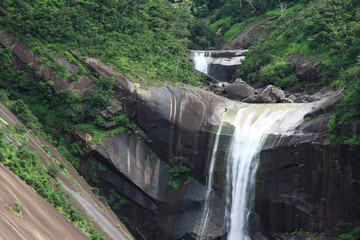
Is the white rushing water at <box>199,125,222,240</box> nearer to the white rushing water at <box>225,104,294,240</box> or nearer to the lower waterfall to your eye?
the lower waterfall

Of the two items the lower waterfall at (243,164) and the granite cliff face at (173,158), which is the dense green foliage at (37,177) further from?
the lower waterfall at (243,164)

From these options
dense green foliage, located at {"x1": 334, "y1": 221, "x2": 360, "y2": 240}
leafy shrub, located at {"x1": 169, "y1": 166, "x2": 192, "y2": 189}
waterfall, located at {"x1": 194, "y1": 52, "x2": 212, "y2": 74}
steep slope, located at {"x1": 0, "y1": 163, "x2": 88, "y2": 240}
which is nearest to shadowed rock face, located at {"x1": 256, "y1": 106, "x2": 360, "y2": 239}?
dense green foliage, located at {"x1": 334, "y1": 221, "x2": 360, "y2": 240}

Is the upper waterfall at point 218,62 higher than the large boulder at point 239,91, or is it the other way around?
the upper waterfall at point 218,62

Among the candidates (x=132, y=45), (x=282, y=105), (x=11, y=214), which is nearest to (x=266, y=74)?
(x=282, y=105)

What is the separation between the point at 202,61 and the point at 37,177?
29.7 meters

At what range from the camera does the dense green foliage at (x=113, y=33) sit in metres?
31.5

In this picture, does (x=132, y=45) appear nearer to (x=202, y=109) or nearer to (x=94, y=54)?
(x=94, y=54)

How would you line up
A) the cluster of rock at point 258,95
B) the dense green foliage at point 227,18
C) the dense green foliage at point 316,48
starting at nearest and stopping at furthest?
the dense green foliage at point 316,48, the cluster of rock at point 258,95, the dense green foliage at point 227,18

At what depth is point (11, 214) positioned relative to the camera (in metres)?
10.0

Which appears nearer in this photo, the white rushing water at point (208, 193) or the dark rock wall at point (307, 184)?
the dark rock wall at point (307, 184)

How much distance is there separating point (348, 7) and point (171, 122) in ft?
62.0

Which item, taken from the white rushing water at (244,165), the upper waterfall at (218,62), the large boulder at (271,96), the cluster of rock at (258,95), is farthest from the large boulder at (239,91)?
the upper waterfall at (218,62)

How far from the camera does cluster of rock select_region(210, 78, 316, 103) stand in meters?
30.4

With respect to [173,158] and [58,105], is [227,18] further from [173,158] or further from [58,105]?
[58,105]
